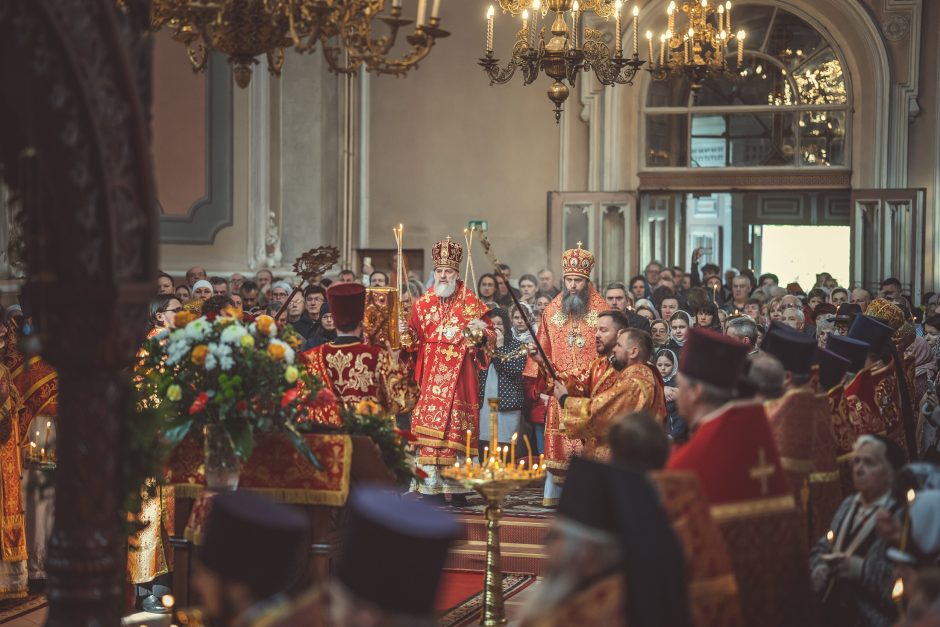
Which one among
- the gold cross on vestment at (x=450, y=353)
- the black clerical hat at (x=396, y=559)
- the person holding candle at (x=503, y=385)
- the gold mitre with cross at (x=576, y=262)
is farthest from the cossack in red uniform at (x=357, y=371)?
the black clerical hat at (x=396, y=559)

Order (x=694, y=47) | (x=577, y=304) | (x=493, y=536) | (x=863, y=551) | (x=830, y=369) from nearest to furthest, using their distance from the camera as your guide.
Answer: (x=863, y=551) < (x=493, y=536) < (x=830, y=369) < (x=577, y=304) < (x=694, y=47)

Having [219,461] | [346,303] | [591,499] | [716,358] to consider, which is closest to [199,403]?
[219,461]

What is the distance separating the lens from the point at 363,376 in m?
7.99

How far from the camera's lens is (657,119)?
62.5ft

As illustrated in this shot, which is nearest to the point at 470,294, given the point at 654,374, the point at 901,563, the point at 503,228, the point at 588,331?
the point at 588,331

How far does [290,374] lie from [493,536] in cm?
157

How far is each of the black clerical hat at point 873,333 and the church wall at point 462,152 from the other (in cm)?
1080

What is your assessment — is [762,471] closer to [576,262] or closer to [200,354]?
[200,354]

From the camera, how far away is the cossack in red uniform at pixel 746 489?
4902 mm

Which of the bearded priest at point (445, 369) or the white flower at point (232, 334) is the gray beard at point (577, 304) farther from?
the white flower at point (232, 334)

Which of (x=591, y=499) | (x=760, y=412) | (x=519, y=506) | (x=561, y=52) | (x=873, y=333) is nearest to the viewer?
(x=591, y=499)

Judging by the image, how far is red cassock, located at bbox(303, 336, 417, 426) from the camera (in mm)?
7965

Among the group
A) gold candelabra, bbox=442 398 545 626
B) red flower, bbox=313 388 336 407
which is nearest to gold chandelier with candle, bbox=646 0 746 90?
gold candelabra, bbox=442 398 545 626

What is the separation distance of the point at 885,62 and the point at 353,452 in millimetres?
13567
